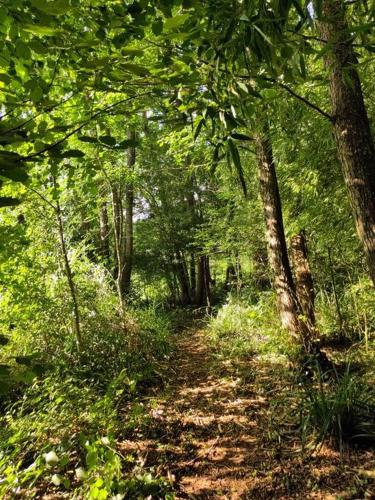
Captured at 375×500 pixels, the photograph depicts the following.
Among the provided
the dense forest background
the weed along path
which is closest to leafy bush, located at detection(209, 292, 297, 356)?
the dense forest background

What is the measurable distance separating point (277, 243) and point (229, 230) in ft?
10.3

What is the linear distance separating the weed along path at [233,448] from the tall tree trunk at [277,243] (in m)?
0.84

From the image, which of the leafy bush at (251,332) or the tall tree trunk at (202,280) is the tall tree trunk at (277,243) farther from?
the tall tree trunk at (202,280)

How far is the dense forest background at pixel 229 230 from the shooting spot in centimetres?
128

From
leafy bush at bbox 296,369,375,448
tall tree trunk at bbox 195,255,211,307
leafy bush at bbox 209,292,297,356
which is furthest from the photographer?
tall tree trunk at bbox 195,255,211,307

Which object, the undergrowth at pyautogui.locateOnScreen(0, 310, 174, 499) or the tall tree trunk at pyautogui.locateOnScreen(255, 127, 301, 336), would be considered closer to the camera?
the undergrowth at pyautogui.locateOnScreen(0, 310, 174, 499)

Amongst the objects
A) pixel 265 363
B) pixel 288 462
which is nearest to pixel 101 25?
pixel 288 462

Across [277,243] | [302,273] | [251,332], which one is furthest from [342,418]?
[302,273]

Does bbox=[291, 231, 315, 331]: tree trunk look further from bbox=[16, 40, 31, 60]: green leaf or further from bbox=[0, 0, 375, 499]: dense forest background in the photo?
bbox=[16, 40, 31, 60]: green leaf

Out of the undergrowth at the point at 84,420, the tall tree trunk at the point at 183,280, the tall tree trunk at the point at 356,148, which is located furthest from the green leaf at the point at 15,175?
the tall tree trunk at the point at 183,280

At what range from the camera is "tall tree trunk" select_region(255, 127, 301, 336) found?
16.1 ft

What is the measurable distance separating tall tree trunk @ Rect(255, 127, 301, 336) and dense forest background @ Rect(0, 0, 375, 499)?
0.03m

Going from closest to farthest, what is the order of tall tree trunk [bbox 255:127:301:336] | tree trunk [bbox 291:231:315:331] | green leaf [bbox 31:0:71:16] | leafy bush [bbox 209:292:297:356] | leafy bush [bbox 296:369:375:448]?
green leaf [bbox 31:0:71:16] → leafy bush [bbox 296:369:375:448] → tall tree trunk [bbox 255:127:301:336] → leafy bush [bbox 209:292:297:356] → tree trunk [bbox 291:231:315:331]

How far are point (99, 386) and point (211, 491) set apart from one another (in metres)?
2.16
